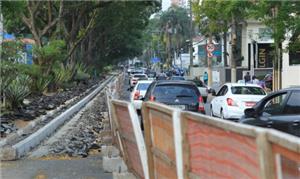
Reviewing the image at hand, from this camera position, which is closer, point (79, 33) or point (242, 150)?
point (242, 150)

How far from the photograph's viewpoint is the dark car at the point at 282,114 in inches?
426

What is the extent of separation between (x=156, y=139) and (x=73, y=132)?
11209mm

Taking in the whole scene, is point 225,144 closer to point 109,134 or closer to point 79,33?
point 109,134

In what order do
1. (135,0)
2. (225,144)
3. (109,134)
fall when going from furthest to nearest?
(135,0), (109,134), (225,144)

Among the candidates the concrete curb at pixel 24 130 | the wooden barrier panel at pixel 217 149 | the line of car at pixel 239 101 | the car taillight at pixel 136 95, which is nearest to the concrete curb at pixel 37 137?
the concrete curb at pixel 24 130

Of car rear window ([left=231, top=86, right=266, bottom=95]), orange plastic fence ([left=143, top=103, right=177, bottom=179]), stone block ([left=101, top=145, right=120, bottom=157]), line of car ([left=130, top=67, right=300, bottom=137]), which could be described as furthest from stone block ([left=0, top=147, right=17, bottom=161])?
car rear window ([left=231, top=86, right=266, bottom=95])

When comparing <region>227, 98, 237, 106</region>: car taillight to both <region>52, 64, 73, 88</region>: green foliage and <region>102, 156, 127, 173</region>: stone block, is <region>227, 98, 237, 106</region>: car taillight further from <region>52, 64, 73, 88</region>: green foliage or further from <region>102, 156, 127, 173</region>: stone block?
<region>52, 64, 73, 88</region>: green foliage

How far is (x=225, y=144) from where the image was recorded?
3.95m

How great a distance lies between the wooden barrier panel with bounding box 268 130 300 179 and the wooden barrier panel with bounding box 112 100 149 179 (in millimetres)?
3705

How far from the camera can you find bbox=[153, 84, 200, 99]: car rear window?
17094 mm

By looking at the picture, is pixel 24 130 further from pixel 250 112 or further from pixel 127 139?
pixel 127 139

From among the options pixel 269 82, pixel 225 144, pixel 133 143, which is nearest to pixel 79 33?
pixel 269 82

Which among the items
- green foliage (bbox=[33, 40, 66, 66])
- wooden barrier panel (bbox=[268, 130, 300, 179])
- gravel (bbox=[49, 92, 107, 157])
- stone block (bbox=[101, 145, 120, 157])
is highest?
green foliage (bbox=[33, 40, 66, 66])

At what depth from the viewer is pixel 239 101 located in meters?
19.8
